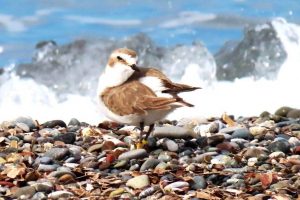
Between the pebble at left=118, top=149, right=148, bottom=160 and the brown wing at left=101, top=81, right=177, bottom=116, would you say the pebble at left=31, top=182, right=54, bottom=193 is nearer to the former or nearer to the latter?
the pebble at left=118, top=149, right=148, bottom=160

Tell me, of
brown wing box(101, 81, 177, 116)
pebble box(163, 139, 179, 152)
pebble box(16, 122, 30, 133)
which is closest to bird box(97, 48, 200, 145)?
brown wing box(101, 81, 177, 116)

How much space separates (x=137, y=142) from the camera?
30.7ft

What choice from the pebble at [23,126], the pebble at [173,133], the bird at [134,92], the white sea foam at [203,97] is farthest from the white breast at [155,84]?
the white sea foam at [203,97]

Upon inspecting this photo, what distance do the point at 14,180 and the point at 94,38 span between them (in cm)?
1093

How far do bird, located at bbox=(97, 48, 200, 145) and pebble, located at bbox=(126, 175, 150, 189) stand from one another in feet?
2.34

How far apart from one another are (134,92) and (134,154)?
1.70 ft

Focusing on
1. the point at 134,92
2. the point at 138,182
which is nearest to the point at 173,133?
the point at 134,92

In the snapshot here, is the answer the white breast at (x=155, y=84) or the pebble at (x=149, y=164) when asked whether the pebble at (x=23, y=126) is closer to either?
the white breast at (x=155, y=84)

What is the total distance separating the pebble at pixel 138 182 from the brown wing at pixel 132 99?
0.71m

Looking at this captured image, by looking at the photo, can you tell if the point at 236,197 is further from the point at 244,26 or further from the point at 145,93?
the point at 244,26

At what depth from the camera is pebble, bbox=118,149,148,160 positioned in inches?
348

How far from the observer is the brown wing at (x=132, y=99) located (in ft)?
28.7

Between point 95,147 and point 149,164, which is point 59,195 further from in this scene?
point 95,147

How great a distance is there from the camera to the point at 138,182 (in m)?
8.16
